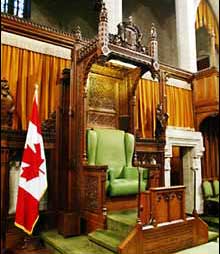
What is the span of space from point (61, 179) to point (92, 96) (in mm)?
1392

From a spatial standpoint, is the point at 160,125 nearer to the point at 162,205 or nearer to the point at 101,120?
the point at 101,120

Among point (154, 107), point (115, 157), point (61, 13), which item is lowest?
point (115, 157)

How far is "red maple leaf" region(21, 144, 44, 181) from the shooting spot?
8.77ft

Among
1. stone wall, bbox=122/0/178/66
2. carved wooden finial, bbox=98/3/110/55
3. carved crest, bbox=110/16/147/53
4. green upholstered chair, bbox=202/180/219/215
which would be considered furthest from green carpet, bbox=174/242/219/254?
stone wall, bbox=122/0/178/66

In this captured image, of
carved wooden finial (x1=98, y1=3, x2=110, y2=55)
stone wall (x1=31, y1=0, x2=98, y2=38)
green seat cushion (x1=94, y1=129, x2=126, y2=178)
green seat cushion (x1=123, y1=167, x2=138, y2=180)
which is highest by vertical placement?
stone wall (x1=31, y1=0, x2=98, y2=38)

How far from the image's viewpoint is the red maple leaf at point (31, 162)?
2.67 metres

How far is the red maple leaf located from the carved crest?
1.89 metres

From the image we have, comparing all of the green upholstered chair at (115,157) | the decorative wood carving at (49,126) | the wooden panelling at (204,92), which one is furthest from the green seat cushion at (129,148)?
the wooden panelling at (204,92)

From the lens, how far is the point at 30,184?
2.66 m

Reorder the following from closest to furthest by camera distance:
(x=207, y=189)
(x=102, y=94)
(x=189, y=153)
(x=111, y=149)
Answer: (x=111, y=149), (x=102, y=94), (x=207, y=189), (x=189, y=153)

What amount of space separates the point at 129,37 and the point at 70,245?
282cm

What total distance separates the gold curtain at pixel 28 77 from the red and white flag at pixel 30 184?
40.7 inches

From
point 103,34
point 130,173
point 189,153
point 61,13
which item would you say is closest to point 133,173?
point 130,173

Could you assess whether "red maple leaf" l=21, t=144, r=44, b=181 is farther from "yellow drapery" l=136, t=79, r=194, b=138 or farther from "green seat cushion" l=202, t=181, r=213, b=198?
"green seat cushion" l=202, t=181, r=213, b=198
